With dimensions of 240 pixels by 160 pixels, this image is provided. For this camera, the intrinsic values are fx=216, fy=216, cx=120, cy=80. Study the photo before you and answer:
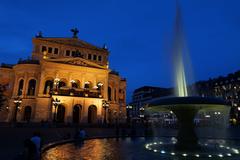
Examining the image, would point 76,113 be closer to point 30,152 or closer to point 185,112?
point 185,112

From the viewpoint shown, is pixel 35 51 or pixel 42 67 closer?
pixel 42 67

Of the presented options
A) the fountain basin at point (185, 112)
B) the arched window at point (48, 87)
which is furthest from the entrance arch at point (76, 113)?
the fountain basin at point (185, 112)

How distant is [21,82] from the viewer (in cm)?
4606

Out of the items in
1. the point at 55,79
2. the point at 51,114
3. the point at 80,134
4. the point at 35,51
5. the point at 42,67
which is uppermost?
the point at 35,51

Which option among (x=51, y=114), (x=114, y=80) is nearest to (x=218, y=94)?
(x=114, y=80)

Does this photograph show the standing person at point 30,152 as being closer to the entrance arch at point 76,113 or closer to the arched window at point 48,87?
the entrance arch at point 76,113

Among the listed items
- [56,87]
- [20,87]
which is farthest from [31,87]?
[56,87]

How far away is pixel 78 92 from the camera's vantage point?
42875mm

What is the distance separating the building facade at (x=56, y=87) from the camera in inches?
1642

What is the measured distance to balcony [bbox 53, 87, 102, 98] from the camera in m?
41.3

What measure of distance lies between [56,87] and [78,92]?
438 cm

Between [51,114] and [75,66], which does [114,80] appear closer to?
[75,66]

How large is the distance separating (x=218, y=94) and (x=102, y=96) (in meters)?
Result: 49.0

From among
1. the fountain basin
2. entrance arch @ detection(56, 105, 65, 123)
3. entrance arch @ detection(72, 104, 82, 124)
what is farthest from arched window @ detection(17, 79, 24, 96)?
the fountain basin
